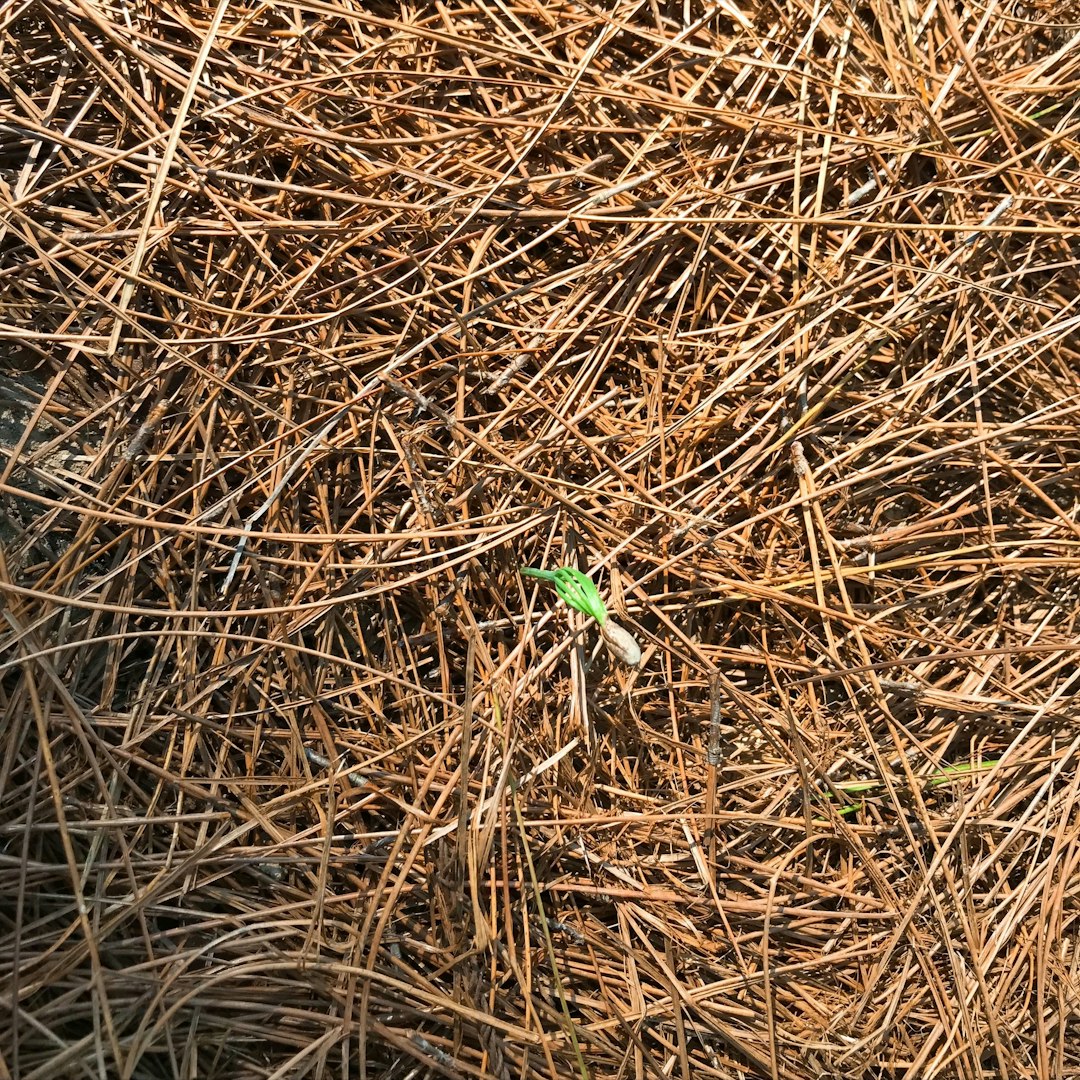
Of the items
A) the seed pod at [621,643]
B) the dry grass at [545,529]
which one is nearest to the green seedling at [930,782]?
the dry grass at [545,529]

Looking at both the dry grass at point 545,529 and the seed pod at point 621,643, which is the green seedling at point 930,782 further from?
the seed pod at point 621,643

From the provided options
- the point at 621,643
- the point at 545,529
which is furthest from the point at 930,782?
the point at 545,529

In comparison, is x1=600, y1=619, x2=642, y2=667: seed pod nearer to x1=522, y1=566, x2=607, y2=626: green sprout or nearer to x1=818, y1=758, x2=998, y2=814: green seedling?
x1=522, y1=566, x2=607, y2=626: green sprout

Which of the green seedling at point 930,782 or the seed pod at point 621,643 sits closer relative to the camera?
the seed pod at point 621,643

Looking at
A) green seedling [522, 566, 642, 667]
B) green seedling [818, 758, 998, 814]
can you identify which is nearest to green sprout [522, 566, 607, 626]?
green seedling [522, 566, 642, 667]

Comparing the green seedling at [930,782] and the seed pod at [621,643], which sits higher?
the seed pod at [621,643]

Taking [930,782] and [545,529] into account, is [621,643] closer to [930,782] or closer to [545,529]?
[545,529]
